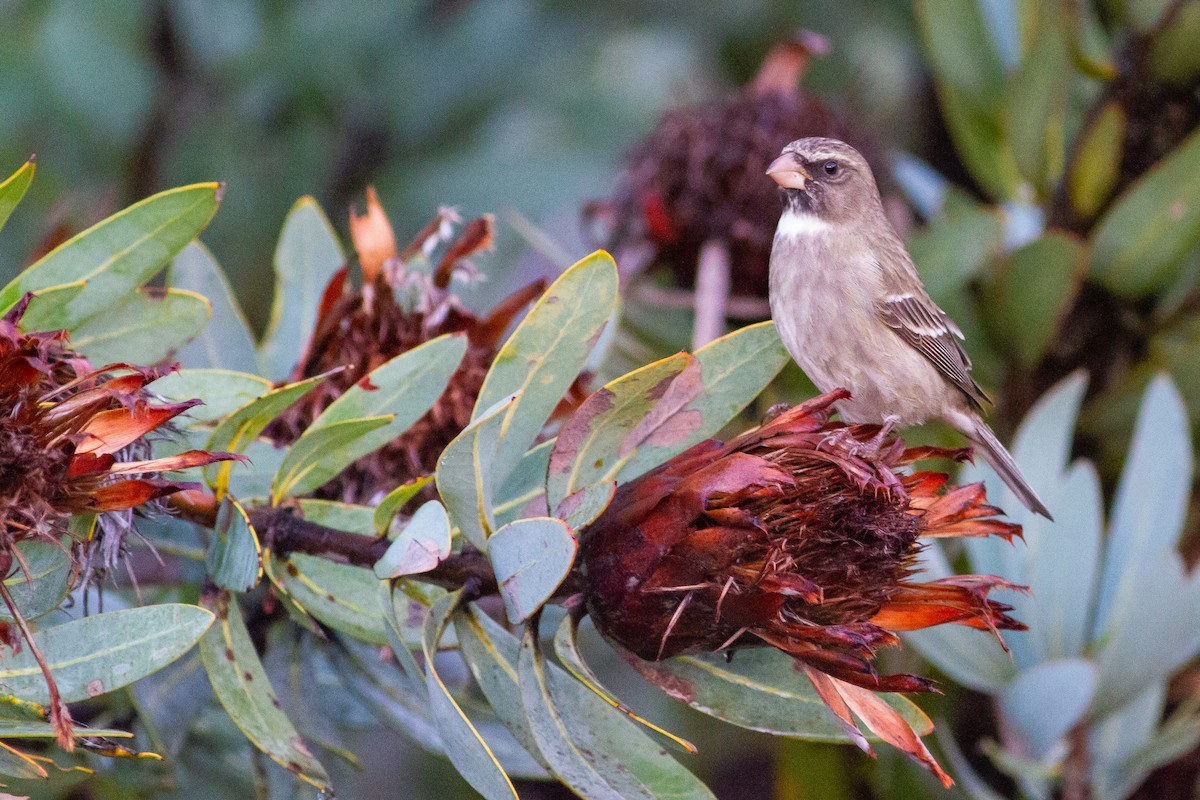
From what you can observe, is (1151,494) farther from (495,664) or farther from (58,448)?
(58,448)

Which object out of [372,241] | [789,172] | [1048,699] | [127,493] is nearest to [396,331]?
[372,241]

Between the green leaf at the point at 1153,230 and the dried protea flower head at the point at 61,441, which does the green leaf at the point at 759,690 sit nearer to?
the dried protea flower head at the point at 61,441

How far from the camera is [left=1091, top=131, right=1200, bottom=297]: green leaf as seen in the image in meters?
1.51

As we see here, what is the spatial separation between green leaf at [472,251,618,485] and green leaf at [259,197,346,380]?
41 centimetres

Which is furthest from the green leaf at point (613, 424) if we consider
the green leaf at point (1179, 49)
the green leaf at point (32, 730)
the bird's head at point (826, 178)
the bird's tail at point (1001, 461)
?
the green leaf at point (1179, 49)

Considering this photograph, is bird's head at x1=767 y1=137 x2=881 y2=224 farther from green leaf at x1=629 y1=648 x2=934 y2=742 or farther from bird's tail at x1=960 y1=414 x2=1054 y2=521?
green leaf at x1=629 y1=648 x2=934 y2=742

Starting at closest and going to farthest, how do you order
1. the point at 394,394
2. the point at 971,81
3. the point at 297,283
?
1. the point at 394,394
2. the point at 297,283
3. the point at 971,81

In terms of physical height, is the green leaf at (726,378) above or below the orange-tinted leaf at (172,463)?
below

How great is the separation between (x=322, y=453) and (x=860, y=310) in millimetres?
762

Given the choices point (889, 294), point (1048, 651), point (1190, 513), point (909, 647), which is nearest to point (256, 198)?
point (889, 294)

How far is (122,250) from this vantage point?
36.5 inches

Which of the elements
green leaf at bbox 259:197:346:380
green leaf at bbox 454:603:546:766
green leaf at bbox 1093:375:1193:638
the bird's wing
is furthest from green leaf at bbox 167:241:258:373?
green leaf at bbox 1093:375:1193:638

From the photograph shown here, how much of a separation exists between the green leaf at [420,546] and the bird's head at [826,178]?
0.89 meters

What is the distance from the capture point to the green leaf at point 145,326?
98 cm
